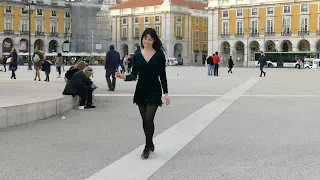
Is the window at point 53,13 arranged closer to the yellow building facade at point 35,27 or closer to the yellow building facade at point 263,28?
the yellow building facade at point 35,27

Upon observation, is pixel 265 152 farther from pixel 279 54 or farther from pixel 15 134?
pixel 279 54

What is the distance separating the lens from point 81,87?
11180 mm

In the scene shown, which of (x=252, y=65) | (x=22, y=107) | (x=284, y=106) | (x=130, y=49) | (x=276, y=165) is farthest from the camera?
(x=130, y=49)

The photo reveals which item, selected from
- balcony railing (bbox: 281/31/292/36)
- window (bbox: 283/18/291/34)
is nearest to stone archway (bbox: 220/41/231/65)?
balcony railing (bbox: 281/31/292/36)

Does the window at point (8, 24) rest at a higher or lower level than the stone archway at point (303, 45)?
higher

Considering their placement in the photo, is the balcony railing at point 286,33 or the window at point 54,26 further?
the window at point 54,26

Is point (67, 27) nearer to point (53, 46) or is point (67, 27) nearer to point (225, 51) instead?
point (53, 46)

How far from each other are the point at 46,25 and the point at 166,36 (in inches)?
861

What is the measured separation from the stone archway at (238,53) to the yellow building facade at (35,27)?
3032 centimetres

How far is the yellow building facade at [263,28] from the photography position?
228 ft

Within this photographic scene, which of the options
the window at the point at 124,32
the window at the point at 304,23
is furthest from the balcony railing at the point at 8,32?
the window at the point at 304,23

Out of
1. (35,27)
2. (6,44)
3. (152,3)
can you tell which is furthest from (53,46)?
(152,3)

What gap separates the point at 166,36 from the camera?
84375 millimetres

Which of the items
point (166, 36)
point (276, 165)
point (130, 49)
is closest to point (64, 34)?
point (130, 49)
